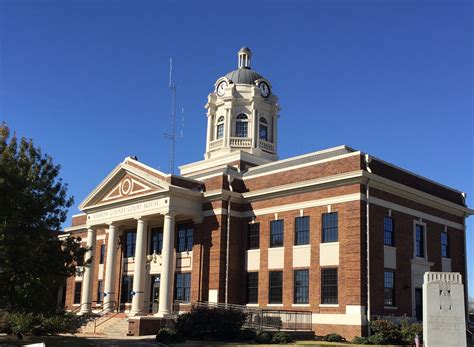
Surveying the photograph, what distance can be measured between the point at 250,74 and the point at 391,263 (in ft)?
83.2

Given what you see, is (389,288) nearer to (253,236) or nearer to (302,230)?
(302,230)

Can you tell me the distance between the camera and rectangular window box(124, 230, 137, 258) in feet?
158

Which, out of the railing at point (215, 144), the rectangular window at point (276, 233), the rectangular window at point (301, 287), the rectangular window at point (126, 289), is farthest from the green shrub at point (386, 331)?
the railing at point (215, 144)

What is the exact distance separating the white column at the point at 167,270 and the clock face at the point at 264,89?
18.4 meters

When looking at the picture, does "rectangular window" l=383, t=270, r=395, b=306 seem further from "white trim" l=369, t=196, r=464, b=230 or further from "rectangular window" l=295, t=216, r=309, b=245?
"rectangular window" l=295, t=216, r=309, b=245

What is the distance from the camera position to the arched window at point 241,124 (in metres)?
53.7

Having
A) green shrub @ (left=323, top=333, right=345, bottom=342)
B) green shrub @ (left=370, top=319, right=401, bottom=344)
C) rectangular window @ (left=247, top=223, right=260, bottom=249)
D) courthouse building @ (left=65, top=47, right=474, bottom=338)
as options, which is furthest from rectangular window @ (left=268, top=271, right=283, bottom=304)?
green shrub @ (left=370, top=319, right=401, bottom=344)

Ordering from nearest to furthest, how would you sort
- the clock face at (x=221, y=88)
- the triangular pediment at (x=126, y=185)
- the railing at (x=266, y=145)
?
the triangular pediment at (x=126, y=185) < the railing at (x=266, y=145) < the clock face at (x=221, y=88)

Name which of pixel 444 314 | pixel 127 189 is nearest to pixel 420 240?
pixel 444 314

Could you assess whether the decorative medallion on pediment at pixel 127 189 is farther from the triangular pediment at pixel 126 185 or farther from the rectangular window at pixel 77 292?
the rectangular window at pixel 77 292

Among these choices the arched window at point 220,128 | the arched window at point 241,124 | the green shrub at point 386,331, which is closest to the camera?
the green shrub at point 386,331

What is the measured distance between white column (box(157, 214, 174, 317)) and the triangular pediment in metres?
2.60

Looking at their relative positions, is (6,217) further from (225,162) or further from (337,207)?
(225,162)

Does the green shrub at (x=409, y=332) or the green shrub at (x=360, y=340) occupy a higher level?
the green shrub at (x=409, y=332)
